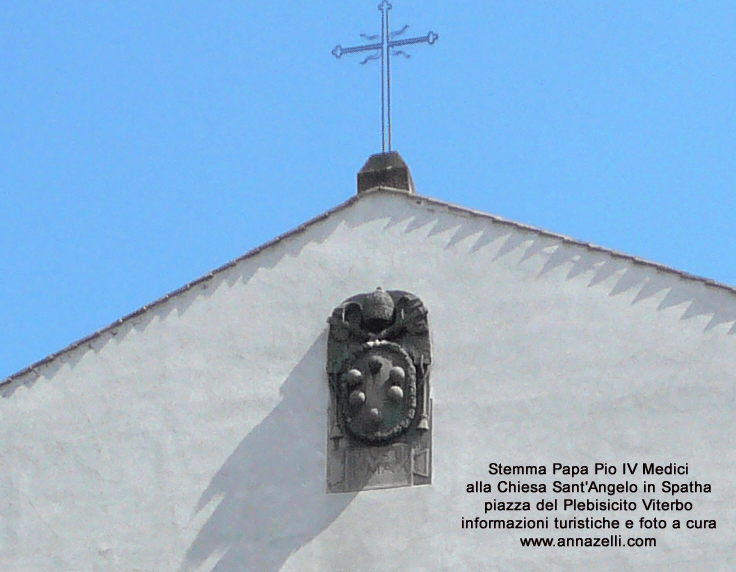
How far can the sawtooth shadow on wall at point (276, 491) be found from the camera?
1862 centimetres

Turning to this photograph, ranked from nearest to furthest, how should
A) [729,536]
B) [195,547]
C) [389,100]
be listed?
1. [729,536]
2. [195,547]
3. [389,100]

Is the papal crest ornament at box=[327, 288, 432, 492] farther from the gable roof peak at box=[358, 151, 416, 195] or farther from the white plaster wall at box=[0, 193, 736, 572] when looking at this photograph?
the gable roof peak at box=[358, 151, 416, 195]

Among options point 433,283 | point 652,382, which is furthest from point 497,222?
point 652,382

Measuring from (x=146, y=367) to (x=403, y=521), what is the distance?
2.94 meters

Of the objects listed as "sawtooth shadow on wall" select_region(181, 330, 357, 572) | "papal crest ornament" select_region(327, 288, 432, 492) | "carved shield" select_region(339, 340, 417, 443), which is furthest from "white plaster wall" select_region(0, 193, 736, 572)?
"carved shield" select_region(339, 340, 417, 443)

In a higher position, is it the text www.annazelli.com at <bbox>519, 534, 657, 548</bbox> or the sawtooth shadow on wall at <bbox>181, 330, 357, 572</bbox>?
the sawtooth shadow on wall at <bbox>181, 330, 357, 572</bbox>

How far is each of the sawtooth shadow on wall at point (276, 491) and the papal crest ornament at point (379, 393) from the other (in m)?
0.15

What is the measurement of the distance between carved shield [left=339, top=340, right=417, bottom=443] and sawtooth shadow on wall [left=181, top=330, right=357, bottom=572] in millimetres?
318

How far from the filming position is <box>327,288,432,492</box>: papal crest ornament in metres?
18.7

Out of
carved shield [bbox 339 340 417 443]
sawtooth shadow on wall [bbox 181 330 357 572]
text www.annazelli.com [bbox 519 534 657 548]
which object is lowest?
text www.annazelli.com [bbox 519 534 657 548]

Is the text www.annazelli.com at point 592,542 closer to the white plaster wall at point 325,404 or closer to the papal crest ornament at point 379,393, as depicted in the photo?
the white plaster wall at point 325,404

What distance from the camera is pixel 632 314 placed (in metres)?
18.7

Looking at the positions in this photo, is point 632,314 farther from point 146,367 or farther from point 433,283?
point 146,367

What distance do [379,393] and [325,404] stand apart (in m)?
0.54
